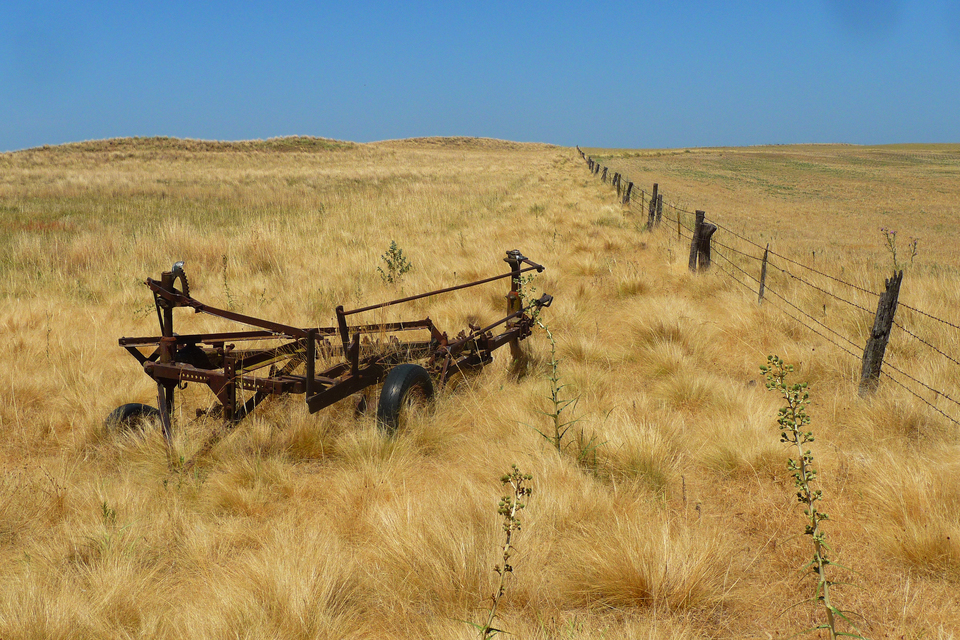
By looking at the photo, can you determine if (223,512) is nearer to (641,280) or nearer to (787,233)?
(641,280)

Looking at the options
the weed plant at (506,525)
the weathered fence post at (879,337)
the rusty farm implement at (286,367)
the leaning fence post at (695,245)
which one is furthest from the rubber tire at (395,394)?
the leaning fence post at (695,245)

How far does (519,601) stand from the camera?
240cm

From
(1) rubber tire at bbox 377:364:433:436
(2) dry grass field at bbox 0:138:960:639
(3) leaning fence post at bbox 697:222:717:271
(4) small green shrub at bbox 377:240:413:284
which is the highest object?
(3) leaning fence post at bbox 697:222:717:271

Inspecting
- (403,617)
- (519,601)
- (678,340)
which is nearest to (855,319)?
(678,340)

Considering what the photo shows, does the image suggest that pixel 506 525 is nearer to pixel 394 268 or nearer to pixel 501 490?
pixel 501 490

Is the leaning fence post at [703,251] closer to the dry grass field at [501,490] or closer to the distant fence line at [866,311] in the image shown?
the distant fence line at [866,311]

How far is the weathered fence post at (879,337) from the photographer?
14.0 ft

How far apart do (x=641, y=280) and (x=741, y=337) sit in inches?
88.2

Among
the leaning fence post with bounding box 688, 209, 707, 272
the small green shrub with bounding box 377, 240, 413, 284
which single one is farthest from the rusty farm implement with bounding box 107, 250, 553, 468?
the leaning fence post with bounding box 688, 209, 707, 272

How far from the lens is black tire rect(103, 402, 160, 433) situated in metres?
3.92

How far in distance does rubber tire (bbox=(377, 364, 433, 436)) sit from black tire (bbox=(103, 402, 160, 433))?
160 cm

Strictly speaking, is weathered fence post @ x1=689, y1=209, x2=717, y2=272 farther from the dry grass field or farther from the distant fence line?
the dry grass field

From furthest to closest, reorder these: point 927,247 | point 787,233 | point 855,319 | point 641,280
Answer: point 787,233, point 927,247, point 641,280, point 855,319

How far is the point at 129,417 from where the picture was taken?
3990mm
